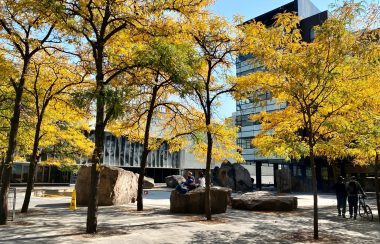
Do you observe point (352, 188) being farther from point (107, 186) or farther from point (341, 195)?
point (107, 186)

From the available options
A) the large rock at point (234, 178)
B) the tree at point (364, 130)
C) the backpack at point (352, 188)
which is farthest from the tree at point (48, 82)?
the large rock at point (234, 178)

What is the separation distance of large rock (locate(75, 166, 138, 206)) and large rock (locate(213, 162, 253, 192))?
18.3m

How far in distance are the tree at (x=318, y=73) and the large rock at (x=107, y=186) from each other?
31.9ft

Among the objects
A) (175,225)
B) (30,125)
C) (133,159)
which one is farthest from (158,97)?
(133,159)

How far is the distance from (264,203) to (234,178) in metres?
19.5

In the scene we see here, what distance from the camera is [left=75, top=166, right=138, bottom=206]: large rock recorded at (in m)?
18.8

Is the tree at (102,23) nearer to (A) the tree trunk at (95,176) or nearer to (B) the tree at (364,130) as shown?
(A) the tree trunk at (95,176)

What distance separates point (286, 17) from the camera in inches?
471

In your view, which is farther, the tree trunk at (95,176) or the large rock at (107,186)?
the large rock at (107,186)

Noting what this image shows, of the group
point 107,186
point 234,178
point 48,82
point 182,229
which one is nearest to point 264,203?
point 182,229

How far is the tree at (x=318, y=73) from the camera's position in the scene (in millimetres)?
10508

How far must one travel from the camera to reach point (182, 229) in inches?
445

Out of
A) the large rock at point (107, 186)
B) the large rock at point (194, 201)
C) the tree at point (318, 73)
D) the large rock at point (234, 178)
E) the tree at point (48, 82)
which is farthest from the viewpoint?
the large rock at point (234, 178)

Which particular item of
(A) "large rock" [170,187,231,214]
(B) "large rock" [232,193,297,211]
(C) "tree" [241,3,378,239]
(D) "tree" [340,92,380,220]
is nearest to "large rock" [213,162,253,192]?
(B) "large rock" [232,193,297,211]
